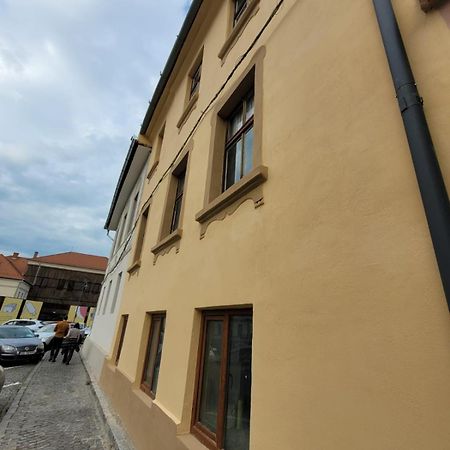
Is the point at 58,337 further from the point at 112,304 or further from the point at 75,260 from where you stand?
the point at 75,260

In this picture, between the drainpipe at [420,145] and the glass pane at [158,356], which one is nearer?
the drainpipe at [420,145]

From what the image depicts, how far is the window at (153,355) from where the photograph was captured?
4.81 meters

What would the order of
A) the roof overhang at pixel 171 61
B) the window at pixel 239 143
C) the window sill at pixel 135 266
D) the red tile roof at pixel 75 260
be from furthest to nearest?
the red tile roof at pixel 75 260 < the window sill at pixel 135 266 < the roof overhang at pixel 171 61 < the window at pixel 239 143

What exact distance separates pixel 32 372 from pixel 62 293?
41990 millimetres

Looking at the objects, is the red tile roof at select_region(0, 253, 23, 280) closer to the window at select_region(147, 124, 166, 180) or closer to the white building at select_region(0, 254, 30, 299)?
the white building at select_region(0, 254, 30, 299)

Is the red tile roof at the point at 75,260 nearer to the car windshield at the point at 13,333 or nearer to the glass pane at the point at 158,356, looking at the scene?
the car windshield at the point at 13,333

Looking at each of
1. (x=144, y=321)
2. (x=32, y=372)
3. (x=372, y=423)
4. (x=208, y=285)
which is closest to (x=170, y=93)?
(x=144, y=321)

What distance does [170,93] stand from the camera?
846 centimetres

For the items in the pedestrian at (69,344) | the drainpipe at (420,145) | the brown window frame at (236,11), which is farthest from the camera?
the pedestrian at (69,344)

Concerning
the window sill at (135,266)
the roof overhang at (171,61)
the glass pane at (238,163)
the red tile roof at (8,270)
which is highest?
the red tile roof at (8,270)

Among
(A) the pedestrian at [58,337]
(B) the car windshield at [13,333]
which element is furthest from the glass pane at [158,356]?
(B) the car windshield at [13,333]

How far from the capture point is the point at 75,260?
165 feet

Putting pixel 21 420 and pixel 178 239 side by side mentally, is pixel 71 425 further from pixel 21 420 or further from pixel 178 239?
pixel 178 239

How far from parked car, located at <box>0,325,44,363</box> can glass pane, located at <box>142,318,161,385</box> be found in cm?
920
